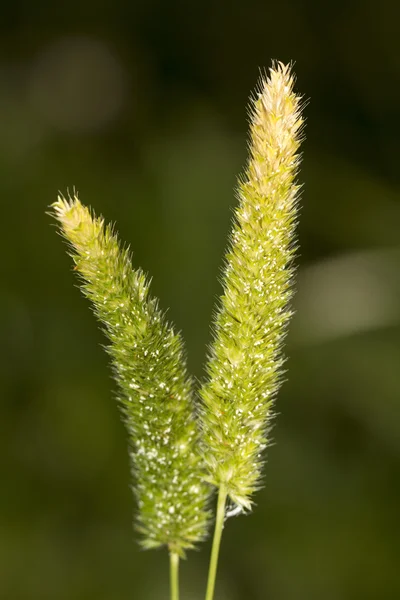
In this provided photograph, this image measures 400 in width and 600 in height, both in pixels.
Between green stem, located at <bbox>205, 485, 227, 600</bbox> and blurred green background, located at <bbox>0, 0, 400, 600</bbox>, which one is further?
blurred green background, located at <bbox>0, 0, 400, 600</bbox>

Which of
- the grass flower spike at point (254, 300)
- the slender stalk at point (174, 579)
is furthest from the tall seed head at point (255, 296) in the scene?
the slender stalk at point (174, 579)

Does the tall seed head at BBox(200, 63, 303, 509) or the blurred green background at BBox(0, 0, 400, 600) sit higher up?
the blurred green background at BBox(0, 0, 400, 600)

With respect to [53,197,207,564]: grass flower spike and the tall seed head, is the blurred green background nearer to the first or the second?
[53,197,207,564]: grass flower spike

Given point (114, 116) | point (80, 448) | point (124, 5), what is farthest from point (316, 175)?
point (80, 448)

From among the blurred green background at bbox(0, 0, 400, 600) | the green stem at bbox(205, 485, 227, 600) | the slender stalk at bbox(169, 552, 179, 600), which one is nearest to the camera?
the green stem at bbox(205, 485, 227, 600)

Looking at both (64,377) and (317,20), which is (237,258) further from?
(317,20)

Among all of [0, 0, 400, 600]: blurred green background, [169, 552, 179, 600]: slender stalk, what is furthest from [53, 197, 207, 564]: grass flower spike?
[0, 0, 400, 600]: blurred green background

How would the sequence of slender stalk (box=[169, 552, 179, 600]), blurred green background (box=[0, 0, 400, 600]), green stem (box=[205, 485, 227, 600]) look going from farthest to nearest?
blurred green background (box=[0, 0, 400, 600])
slender stalk (box=[169, 552, 179, 600])
green stem (box=[205, 485, 227, 600])
